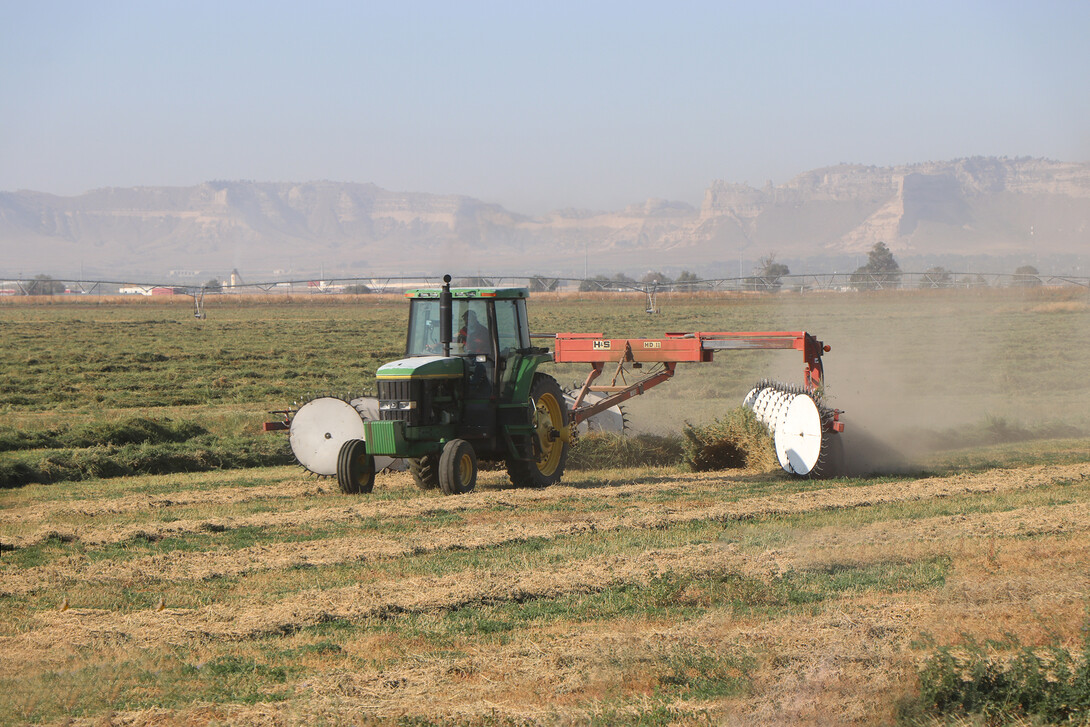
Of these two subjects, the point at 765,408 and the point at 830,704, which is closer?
the point at 830,704

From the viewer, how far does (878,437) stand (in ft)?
64.0

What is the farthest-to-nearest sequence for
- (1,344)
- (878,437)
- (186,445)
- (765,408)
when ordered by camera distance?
(1,344) → (878,437) → (186,445) → (765,408)

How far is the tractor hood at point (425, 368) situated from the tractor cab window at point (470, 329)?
256 mm

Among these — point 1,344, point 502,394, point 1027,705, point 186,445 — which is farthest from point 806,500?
point 1,344

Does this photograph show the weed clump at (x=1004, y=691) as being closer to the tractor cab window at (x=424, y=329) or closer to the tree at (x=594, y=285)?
the tractor cab window at (x=424, y=329)

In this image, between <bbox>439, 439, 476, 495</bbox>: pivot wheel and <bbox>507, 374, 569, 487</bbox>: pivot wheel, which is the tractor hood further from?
<bbox>507, 374, 569, 487</bbox>: pivot wheel

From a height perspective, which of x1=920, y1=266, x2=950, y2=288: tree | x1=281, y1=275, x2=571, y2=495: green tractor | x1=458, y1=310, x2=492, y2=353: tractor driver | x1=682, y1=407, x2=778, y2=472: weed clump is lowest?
x1=682, y1=407, x2=778, y2=472: weed clump

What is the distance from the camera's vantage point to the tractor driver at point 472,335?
13828mm

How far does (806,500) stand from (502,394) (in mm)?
3933

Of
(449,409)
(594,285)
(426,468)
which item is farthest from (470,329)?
(594,285)

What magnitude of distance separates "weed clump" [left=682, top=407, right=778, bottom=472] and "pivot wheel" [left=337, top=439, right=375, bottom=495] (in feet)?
17.5

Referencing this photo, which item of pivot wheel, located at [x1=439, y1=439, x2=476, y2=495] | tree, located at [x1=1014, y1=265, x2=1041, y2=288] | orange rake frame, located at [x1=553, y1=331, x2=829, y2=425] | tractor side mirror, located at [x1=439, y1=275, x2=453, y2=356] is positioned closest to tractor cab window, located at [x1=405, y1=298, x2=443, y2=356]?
tractor side mirror, located at [x1=439, y1=275, x2=453, y2=356]

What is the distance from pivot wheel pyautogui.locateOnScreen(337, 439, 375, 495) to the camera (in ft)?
44.2

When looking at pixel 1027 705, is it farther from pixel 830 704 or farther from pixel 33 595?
pixel 33 595
